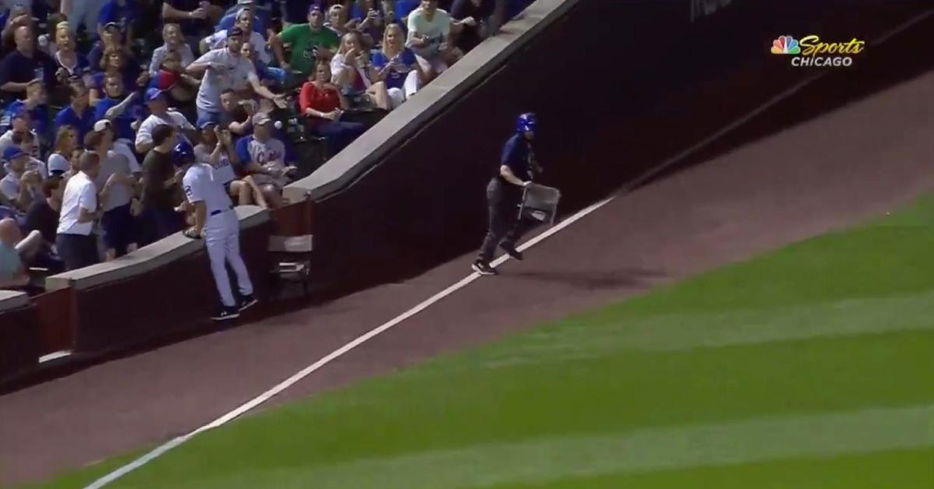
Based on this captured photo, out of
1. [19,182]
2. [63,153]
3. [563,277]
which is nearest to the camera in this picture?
[19,182]

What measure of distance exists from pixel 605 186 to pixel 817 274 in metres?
3.40

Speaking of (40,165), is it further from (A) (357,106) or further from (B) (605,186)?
(B) (605,186)

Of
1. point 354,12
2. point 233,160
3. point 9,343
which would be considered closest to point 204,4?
point 354,12

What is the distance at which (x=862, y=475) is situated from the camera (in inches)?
350

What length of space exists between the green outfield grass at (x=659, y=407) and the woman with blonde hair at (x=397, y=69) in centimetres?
406

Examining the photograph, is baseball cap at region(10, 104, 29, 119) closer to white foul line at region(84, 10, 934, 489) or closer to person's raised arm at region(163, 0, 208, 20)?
person's raised arm at region(163, 0, 208, 20)

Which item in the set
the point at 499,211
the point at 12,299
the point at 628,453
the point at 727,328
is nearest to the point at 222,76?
the point at 499,211

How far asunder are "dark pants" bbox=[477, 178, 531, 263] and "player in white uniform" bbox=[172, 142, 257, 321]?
7.39ft

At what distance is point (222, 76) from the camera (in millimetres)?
15492

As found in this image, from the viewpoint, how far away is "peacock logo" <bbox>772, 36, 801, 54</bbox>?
59.1 feet

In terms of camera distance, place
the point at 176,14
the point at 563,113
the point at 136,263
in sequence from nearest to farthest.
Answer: the point at 136,263 → the point at 563,113 → the point at 176,14

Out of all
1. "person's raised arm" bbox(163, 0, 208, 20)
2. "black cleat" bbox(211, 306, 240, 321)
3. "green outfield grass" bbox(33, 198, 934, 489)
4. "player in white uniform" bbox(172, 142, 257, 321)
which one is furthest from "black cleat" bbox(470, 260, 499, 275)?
"person's raised arm" bbox(163, 0, 208, 20)

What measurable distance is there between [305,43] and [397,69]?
1103 mm

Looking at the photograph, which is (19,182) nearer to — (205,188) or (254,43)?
(205,188)
